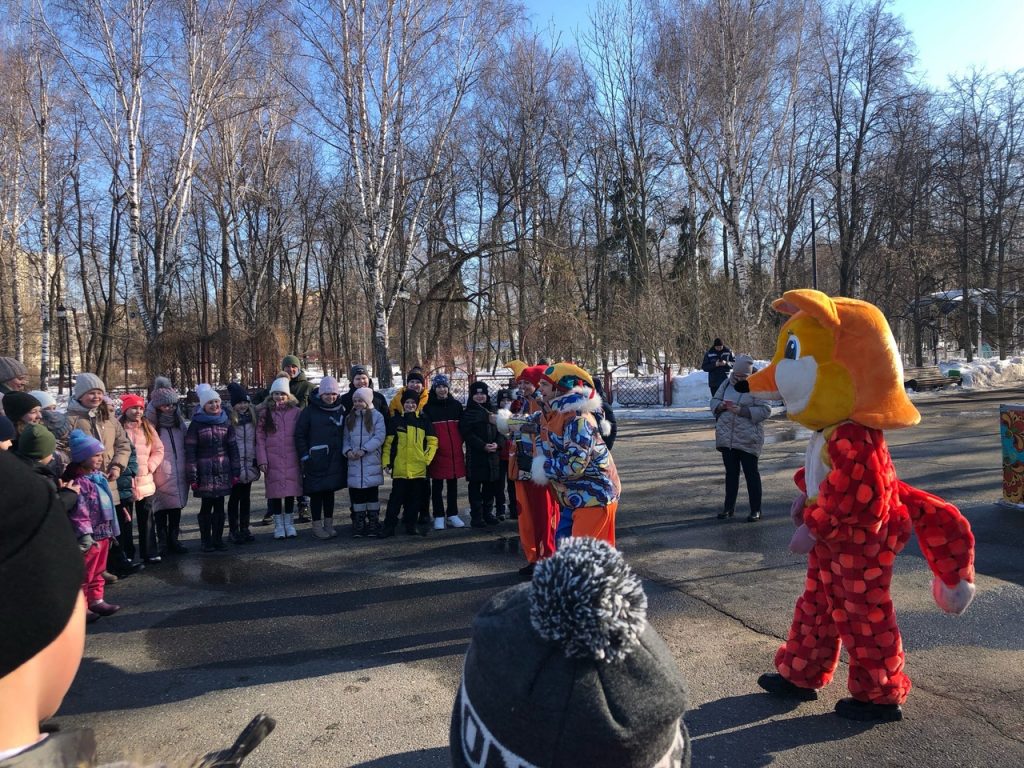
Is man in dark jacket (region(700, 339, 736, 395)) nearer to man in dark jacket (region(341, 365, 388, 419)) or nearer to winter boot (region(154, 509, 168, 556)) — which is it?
man in dark jacket (region(341, 365, 388, 419))

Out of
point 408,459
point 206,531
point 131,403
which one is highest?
point 131,403

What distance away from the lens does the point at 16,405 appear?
18.5 feet

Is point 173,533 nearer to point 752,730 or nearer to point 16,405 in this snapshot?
point 16,405

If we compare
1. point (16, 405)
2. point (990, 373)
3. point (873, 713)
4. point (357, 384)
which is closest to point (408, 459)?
point (357, 384)

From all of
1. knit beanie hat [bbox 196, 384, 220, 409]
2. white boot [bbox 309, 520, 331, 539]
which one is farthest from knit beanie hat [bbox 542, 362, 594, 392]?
knit beanie hat [bbox 196, 384, 220, 409]

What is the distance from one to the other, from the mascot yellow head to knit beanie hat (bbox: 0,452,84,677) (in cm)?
326

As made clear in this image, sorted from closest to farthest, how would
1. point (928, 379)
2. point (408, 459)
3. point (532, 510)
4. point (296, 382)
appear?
point (532, 510) < point (408, 459) < point (296, 382) < point (928, 379)

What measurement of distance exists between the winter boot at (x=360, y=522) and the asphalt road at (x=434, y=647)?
0.45 m

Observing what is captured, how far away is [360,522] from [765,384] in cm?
495

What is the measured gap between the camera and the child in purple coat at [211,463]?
688 cm

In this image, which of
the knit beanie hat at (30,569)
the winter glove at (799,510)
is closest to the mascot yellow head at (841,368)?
the winter glove at (799,510)

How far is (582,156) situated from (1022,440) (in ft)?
89.4

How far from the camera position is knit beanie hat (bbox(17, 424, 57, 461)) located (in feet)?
16.2

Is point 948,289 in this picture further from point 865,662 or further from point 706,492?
point 865,662
